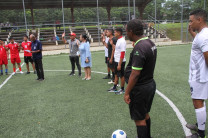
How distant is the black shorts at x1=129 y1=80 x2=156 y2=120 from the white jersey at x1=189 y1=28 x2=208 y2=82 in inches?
33.3

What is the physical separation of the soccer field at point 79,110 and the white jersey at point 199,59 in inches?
47.9

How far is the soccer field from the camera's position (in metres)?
3.80

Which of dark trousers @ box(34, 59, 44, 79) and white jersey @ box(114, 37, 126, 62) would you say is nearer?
white jersey @ box(114, 37, 126, 62)

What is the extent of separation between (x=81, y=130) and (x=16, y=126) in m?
1.53

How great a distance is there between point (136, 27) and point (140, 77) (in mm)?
728

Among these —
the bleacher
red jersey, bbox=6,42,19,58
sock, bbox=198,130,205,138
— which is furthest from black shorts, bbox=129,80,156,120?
the bleacher

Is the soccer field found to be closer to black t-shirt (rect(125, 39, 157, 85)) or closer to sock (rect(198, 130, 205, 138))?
sock (rect(198, 130, 205, 138))

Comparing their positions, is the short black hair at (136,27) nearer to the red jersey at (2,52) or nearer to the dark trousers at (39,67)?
the dark trousers at (39,67)

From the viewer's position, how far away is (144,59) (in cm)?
254

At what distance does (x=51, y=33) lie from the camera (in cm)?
2398

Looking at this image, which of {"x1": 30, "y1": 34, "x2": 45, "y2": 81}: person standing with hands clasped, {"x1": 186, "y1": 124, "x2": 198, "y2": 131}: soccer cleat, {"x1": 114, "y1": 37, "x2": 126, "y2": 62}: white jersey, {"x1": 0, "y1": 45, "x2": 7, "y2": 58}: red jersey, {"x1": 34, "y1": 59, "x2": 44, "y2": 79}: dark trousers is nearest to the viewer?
{"x1": 186, "y1": 124, "x2": 198, "y2": 131}: soccer cleat

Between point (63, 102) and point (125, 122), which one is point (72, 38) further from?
point (125, 122)

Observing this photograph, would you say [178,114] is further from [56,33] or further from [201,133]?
[56,33]

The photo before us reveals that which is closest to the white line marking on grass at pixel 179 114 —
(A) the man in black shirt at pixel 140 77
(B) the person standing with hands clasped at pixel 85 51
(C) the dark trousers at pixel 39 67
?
(A) the man in black shirt at pixel 140 77
